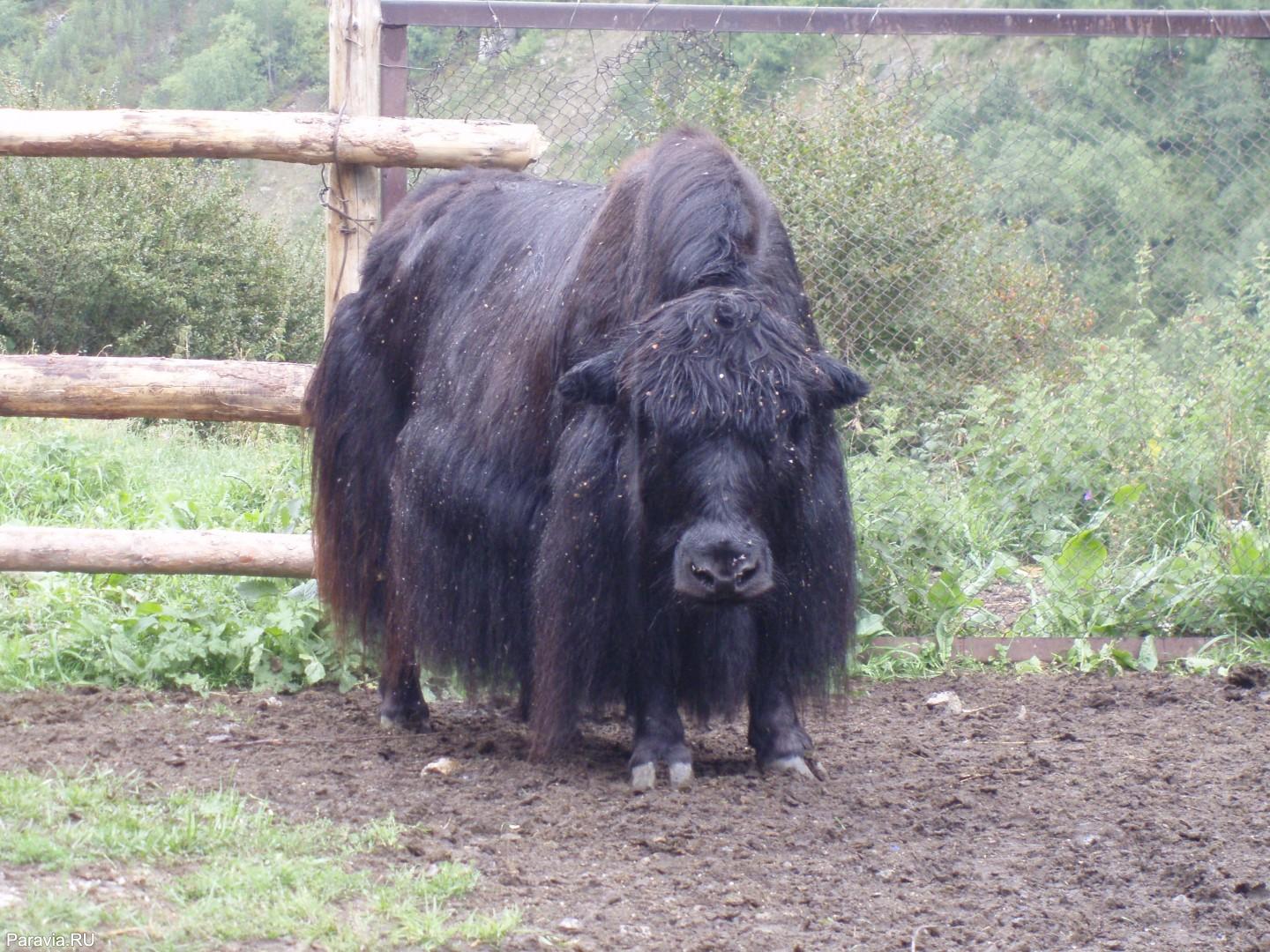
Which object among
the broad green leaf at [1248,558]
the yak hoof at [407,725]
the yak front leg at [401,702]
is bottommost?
the yak hoof at [407,725]

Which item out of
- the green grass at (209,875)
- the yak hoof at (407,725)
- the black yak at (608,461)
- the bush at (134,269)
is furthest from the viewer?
the bush at (134,269)

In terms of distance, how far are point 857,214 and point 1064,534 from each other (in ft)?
7.51

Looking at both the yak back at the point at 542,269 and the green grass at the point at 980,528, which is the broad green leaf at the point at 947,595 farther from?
the yak back at the point at 542,269

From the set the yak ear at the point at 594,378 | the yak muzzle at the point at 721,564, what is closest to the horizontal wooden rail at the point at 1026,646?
the yak muzzle at the point at 721,564

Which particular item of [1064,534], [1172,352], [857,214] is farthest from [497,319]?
[1172,352]

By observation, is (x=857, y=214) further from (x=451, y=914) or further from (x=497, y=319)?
(x=451, y=914)

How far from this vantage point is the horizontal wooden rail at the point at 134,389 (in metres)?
4.91

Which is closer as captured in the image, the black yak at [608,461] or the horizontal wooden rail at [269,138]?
the black yak at [608,461]

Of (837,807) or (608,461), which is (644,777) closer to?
(837,807)

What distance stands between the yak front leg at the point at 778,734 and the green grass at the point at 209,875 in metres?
1.10

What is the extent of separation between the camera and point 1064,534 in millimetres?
5926

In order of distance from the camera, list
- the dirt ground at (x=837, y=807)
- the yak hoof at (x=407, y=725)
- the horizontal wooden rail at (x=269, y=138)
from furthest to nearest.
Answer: the horizontal wooden rail at (x=269, y=138) < the yak hoof at (x=407, y=725) < the dirt ground at (x=837, y=807)

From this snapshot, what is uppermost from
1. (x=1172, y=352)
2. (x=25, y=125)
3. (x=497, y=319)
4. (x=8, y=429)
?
(x=25, y=125)

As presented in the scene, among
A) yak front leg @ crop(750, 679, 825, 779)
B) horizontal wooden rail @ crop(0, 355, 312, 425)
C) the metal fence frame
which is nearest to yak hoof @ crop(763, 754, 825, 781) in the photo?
yak front leg @ crop(750, 679, 825, 779)
